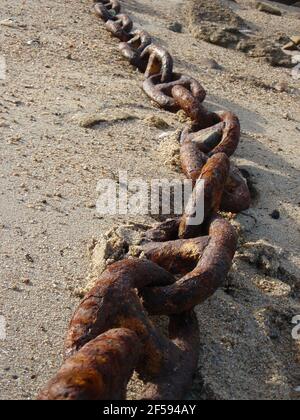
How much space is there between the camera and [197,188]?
208 centimetres

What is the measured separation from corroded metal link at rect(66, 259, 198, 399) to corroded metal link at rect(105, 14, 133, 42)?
3.24m

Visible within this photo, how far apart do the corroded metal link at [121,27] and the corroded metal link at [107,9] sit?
0.64 feet

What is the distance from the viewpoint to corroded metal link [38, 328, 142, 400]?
1.19m

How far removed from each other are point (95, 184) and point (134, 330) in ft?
3.80

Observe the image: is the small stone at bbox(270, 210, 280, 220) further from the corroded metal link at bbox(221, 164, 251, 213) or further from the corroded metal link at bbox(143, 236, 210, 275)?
the corroded metal link at bbox(143, 236, 210, 275)

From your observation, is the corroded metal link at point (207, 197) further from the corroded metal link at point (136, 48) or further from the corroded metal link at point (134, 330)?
the corroded metal link at point (136, 48)

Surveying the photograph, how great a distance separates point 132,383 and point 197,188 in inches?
29.5

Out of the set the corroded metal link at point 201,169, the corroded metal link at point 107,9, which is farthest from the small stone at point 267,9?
the corroded metal link at point 201,169

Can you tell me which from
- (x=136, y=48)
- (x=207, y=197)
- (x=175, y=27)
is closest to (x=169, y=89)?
(x=136, y=48)

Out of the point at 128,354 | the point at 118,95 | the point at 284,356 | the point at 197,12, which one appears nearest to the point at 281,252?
the point at 284,356

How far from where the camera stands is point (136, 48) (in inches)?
169

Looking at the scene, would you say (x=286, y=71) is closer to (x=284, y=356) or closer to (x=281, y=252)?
(x=281, y=252)

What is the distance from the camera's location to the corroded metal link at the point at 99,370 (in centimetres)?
119

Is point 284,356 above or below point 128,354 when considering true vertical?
below
